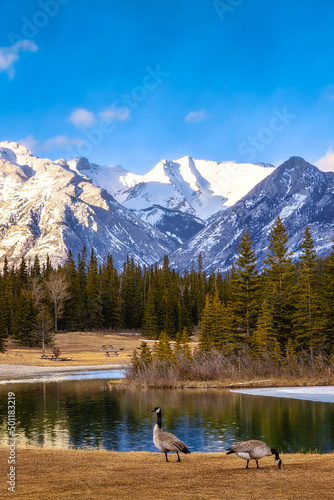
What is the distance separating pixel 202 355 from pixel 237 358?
403 cm

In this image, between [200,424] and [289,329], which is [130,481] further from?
[289,329]

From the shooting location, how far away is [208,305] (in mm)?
73562

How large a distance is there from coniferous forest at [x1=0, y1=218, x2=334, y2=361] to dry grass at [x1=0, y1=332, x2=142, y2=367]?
354cm

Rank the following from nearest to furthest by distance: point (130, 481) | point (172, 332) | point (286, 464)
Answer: point (130, 481)
point (286, 464)
point (172, 332)

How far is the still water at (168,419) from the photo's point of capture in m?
29.5

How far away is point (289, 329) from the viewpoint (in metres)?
65.7

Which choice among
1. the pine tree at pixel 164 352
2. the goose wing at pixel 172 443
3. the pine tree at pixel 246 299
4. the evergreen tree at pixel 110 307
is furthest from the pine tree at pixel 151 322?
the goose wing at pixel 172 443

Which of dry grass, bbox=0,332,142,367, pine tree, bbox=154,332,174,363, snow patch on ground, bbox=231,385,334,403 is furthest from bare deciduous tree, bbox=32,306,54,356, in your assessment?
snow patch on ground, bbox=231,385,334,403

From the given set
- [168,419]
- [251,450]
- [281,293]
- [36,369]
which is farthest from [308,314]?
[251,450]

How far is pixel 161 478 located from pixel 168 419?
22.6 meters

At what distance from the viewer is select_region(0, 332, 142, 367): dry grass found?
8881cm

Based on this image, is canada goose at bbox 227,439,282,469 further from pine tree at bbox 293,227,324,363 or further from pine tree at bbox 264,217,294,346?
pine tree at bbox 264,217,294,346

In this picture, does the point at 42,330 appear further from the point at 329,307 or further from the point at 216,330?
the point at 329,307

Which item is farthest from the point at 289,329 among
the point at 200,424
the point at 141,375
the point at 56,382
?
the point at 200,424
